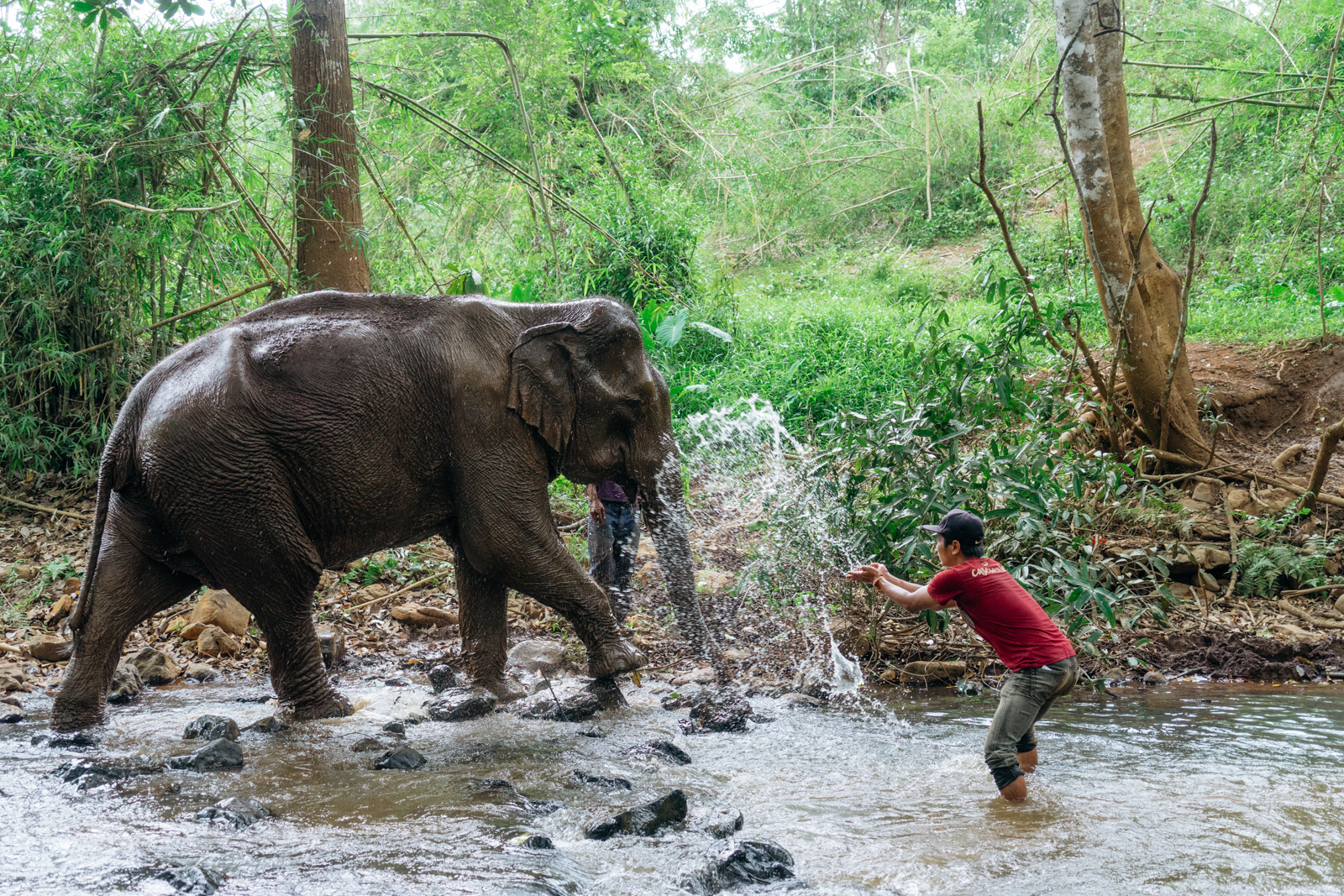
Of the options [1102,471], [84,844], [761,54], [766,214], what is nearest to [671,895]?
[84,844]

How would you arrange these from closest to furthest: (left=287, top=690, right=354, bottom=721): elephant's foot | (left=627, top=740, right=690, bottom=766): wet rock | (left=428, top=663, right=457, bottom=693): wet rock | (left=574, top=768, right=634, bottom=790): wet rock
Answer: (left=574, top=768, right=634, bottom=790): wet rock → (left=627, top=740, right=690, bottom=766): wet rock → (left=287, top=690, right=354, bottom=721): elephant's foot → (left=428, top=663, right=457, bottom=693): wet rock

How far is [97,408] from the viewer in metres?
7.80

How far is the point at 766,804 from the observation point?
364 centimetres

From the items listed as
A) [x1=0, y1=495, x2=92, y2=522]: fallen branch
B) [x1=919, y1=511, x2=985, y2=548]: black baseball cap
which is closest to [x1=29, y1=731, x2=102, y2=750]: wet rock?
[x1=0, y1=495, x2=92, y2=522]: fallen branch

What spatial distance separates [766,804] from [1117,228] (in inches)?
206

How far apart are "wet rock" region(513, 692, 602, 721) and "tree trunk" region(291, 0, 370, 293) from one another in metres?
3.70

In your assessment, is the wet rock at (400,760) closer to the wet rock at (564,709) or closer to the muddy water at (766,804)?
the muddy water at (766,804)

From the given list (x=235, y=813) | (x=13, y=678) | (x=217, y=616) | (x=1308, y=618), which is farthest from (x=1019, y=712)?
(x=13, y=678)

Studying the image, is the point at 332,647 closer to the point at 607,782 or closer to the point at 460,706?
the point at 460,706

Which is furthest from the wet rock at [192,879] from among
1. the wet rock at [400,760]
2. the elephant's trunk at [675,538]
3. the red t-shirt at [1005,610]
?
the elephant's trunk at [675,538]

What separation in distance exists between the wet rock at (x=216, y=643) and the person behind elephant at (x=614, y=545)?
7.60 feet

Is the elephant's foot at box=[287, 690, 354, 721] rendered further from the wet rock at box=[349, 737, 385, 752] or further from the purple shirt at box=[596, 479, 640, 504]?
the purple shirt at box=[596, 479, 640, 504]

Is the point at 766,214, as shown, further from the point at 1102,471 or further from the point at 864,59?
the point at 1102,471

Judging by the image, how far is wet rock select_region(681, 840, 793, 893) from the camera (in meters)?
2.84
